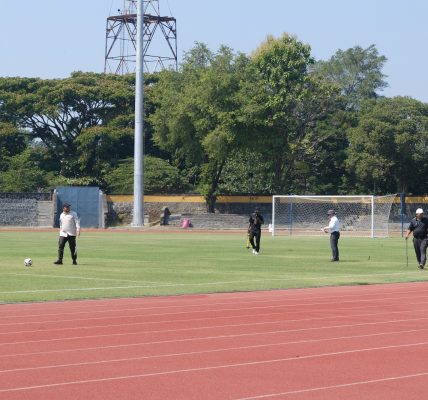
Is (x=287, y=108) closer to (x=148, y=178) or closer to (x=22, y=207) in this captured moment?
(x=148, y=178)

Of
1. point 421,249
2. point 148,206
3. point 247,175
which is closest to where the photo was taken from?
point 421,249

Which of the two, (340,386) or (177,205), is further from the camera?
(177,205)

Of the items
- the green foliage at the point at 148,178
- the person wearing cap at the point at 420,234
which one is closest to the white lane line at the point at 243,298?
the person wearing cap at the point at 420,234

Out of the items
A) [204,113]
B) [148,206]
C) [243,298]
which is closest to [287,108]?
[204,113]

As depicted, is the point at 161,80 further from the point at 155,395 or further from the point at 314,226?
the point at 155,395

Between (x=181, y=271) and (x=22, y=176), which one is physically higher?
(x=22, y=176)

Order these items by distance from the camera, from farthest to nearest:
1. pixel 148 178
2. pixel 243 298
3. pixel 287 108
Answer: pixel 148 178
pixel 287 108
pixel 243 298

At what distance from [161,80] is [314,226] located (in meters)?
20.5

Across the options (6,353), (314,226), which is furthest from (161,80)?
(6,353)

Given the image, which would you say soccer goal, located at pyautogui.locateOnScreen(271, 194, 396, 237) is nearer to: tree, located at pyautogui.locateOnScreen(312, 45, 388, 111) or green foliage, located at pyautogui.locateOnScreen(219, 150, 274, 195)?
green foliage, located at pyautogui.locateOnScreen(219, 150, 274, 195)

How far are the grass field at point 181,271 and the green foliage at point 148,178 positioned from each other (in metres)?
39.7

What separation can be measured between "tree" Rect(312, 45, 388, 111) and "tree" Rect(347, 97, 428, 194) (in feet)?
79.4

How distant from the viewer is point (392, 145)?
79.2 metres

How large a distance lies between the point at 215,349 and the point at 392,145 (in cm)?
6800
